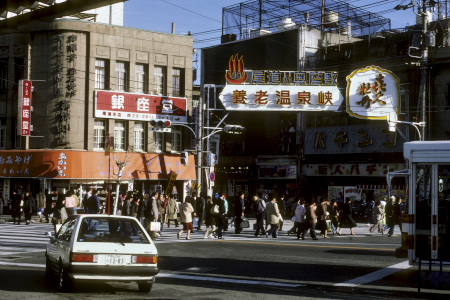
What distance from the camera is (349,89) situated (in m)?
39.6

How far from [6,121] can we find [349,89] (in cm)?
2159

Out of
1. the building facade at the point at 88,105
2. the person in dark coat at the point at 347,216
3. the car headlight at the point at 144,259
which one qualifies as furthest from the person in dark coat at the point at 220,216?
the building facade at the point at 88,105

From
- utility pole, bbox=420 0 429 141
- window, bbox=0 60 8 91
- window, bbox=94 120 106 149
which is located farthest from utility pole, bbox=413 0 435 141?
window, bbox=0 60 8 91

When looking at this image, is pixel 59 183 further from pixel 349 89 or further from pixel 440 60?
pixel 440 60

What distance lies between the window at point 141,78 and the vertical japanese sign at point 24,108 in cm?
689

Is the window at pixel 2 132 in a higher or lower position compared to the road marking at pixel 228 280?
higher

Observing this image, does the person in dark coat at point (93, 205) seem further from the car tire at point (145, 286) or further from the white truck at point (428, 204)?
the white truck at point (428, 204)

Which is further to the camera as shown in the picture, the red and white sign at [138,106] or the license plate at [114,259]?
the red and white sign at [138,106]

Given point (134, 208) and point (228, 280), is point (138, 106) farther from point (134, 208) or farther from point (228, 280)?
point (228, 280)

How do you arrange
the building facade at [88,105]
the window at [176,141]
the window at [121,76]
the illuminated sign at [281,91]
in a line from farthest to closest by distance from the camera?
the window at [176,141] < the window at [121,76] < the illuminated sign at [281,91] < the building facade at [88,105]

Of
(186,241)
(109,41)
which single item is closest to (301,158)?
(109,41)

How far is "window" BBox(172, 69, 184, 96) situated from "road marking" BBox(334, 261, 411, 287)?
96.6 ft

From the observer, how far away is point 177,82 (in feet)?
Answer: 146

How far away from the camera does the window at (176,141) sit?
44.5m
